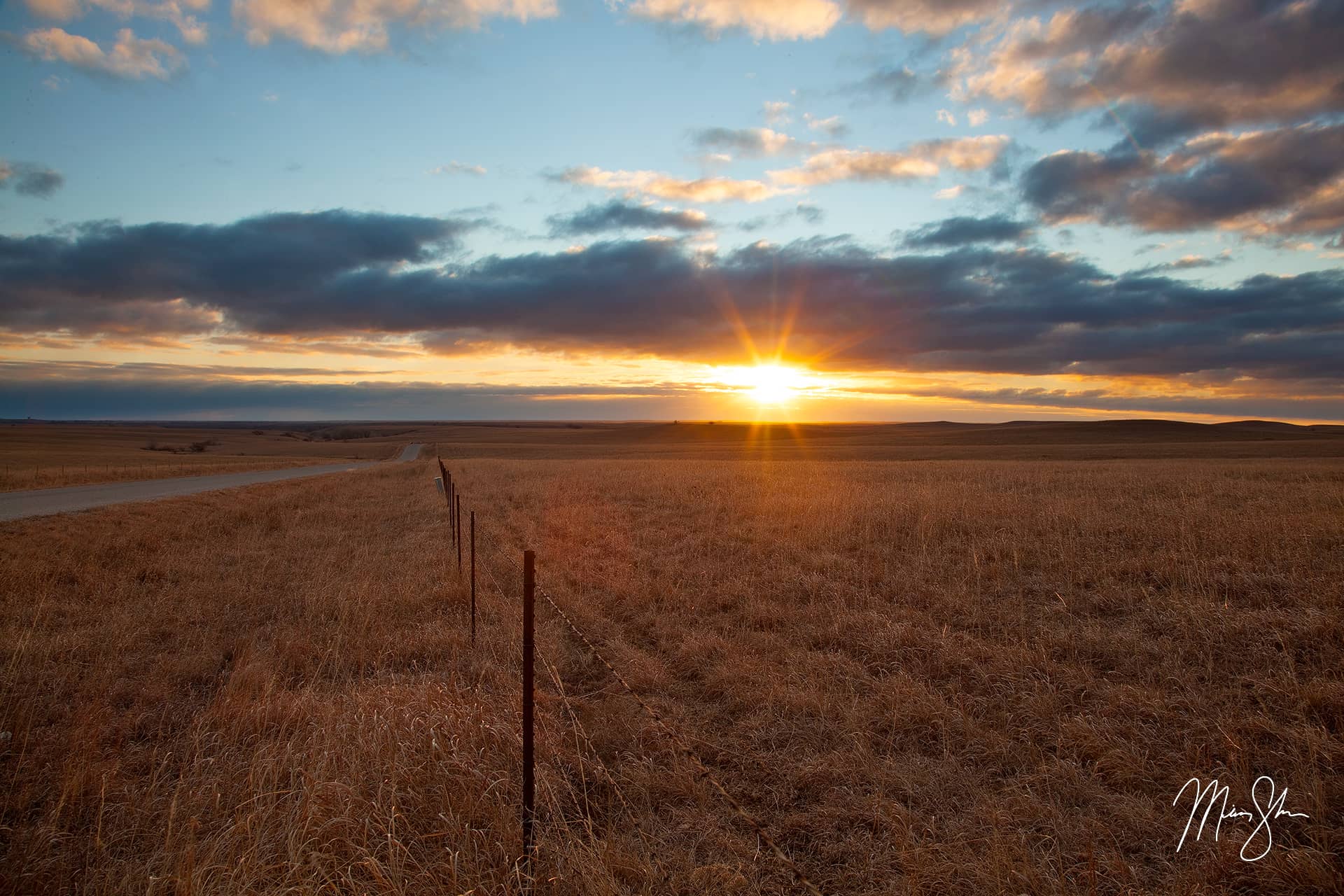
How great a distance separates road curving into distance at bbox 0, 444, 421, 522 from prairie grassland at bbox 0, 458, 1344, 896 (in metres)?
6.94

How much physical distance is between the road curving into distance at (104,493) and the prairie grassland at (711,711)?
6.94 metres

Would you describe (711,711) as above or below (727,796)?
below

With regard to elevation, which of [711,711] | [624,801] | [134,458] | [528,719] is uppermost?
[528,719]

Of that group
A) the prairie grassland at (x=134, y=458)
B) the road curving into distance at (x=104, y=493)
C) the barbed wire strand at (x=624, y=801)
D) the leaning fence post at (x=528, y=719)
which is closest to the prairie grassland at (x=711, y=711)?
the barbed wire strand at (x=624, y=801)

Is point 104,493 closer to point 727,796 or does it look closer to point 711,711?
point 711,711

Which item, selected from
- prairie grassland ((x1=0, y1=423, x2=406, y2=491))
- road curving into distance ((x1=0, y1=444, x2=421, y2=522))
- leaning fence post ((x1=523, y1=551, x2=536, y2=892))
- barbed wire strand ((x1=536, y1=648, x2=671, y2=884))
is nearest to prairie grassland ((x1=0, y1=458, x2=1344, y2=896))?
barbed wire strand ((x1=536, y1=648, x2=671, y2=884))

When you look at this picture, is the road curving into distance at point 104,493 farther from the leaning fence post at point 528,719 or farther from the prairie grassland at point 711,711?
the leaning fence post at point 528,719

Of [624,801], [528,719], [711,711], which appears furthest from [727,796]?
[711,711]

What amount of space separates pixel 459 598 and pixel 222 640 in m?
2.91

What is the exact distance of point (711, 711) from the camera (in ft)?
20.9

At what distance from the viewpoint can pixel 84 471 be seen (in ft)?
106

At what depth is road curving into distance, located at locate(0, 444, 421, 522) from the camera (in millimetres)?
18547

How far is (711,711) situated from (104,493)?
2643 centimetres

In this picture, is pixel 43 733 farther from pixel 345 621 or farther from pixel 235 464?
pixel 235 464
